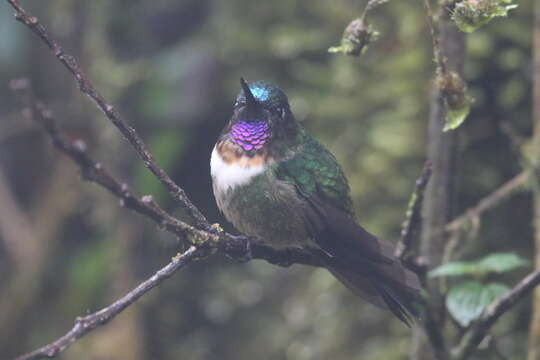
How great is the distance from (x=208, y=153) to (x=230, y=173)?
191 centimetres

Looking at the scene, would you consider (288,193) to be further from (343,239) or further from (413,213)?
(413,213)

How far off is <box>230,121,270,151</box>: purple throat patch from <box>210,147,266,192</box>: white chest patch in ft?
0.25

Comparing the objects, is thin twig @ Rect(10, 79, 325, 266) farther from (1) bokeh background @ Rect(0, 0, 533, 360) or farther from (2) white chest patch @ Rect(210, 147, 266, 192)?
(1) bokeh background @ Rect(0, 0, 533, 360)

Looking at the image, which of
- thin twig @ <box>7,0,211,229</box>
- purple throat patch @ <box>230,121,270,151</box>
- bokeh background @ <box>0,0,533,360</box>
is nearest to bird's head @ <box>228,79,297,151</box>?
purple throat patch @ <box>230,121,270,151</box>

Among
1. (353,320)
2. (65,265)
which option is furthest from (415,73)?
(65,265)

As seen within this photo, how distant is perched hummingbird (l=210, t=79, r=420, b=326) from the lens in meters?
1.90

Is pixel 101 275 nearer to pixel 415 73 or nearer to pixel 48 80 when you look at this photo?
pixel 48 80

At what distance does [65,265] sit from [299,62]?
66.9 inches

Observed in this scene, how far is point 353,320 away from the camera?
326cm

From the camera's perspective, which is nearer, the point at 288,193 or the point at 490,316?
the point at 490,316

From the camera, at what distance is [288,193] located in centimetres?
209

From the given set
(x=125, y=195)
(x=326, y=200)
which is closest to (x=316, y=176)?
(x=326, y=200)

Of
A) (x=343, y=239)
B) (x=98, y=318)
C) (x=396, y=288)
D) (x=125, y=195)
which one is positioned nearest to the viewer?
(x=125, y=195)

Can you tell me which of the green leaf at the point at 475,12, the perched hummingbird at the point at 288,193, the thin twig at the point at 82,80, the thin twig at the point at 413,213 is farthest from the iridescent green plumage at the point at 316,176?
the thin twig at the point at 82,80
